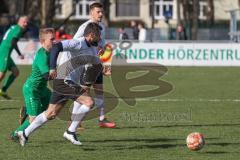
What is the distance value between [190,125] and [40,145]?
3.72 m

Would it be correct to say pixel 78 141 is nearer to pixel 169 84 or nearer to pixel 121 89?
pixel 121 89

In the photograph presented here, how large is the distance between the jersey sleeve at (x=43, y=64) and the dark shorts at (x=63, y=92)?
0.23 meters

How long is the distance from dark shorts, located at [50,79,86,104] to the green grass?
0.73 m

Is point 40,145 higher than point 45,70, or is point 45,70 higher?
point 45,70

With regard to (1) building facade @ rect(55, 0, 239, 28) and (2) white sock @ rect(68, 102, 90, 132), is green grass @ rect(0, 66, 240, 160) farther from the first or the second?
(1) building facade @ rect(55, 0, 239, 28)

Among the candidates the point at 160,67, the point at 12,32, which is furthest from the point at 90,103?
the point at 160,67

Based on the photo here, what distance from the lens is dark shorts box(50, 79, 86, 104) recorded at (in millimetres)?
11703

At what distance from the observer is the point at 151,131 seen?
13945 millimetres

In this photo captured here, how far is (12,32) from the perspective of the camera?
1947 cm

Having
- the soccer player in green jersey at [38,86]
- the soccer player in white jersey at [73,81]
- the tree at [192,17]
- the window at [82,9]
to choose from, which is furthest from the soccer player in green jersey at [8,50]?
the window at [82,9]

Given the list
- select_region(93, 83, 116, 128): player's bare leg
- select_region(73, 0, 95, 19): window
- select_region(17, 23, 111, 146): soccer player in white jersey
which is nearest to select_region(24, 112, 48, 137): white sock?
select_region(17, 23, 111, 146): soccer player in white jersey

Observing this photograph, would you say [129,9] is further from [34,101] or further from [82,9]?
[34,101]

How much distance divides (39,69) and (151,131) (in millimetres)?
2639

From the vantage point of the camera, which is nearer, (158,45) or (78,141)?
(78,141)
